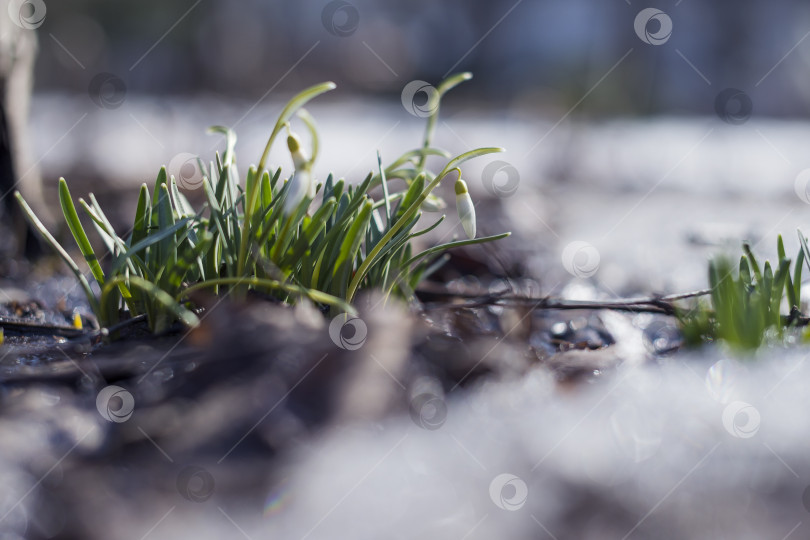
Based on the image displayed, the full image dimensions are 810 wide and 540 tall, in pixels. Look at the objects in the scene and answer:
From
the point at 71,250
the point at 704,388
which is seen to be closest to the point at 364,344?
the point at 704,388

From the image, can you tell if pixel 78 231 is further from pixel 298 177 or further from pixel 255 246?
pixel 298 177

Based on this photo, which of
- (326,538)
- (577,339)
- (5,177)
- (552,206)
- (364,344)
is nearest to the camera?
(326,538)

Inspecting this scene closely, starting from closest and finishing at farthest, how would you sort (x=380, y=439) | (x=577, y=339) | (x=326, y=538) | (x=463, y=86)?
(x=326, y=538) → (x=380, y=439) → (x=577, y=339) → (x=463, y=86)

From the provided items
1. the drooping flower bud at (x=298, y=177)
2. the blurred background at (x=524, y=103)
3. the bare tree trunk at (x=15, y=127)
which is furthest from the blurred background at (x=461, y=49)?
the drooping flower bud at (x=298, y=177)

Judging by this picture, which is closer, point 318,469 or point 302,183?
point 318,469

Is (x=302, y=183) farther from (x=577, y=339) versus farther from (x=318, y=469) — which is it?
(x=577, y=339)

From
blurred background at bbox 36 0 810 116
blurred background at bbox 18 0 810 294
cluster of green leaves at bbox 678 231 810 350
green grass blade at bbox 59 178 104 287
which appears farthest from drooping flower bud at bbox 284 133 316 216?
blurred background at bbox 36 0 810 116

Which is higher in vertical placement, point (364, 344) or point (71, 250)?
point (364, 344)

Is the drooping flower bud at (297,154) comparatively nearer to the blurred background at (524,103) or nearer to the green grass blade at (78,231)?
the green grass blade at (78,231)
